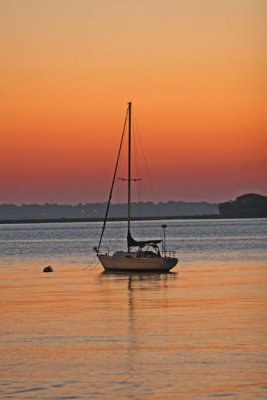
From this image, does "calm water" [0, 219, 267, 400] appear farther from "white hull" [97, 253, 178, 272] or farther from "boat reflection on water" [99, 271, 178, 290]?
"white hull" [97, 253, 178, 272]

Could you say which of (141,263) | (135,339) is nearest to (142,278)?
(141,263)

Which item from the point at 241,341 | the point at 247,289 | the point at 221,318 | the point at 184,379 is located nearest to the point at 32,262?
the point at 247,289

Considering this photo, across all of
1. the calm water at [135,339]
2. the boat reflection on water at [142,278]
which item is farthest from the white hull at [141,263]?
the calm water at [135,339]

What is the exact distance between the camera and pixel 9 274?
255ft

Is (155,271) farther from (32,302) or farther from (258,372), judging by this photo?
(258,372)

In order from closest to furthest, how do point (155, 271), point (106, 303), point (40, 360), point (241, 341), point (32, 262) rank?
1. point (40, 360)
2. point (241, 341)
3. point (106, 303)
4. point (155, 271)
5. point (32, 262)

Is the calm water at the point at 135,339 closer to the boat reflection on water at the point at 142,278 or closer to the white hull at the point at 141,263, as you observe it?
the boat reflection on water at the point at 142,278

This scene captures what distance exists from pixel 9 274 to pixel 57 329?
1592 inches

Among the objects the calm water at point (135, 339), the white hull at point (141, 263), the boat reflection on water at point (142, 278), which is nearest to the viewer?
the calm water at point (135, 339)

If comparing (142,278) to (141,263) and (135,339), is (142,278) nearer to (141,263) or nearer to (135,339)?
(141,263)

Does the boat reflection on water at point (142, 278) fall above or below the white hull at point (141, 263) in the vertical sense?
below

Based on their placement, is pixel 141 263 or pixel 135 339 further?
pixel 141 263

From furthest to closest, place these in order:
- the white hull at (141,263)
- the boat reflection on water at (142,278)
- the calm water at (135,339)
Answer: the white hull at (141,263) → the boat reflection on water at (142,278) → the calm water at (135,339)

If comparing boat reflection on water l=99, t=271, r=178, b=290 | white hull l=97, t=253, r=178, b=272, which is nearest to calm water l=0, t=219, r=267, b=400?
boat reflection on water l=99, t=271, r=178, b=290
